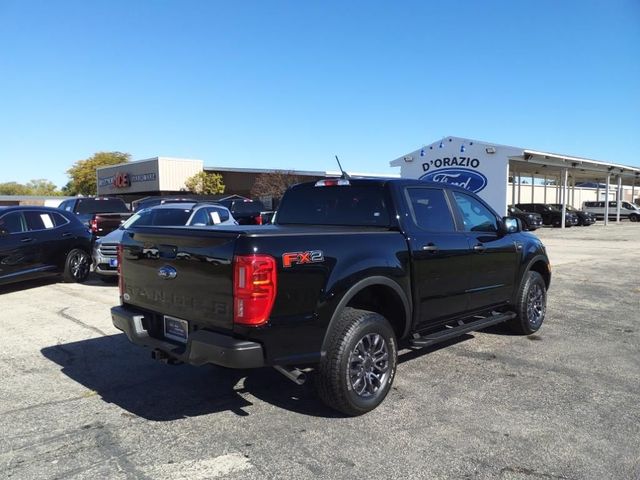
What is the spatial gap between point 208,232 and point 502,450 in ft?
8.15

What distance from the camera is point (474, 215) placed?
585cm

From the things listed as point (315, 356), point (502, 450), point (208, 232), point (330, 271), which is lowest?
point (502, 450)

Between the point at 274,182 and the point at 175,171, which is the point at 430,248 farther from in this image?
the point at 175,171

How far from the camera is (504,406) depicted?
4.39 meters

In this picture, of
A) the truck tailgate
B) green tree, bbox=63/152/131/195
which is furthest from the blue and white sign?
green tree, bbox=63/152/131/195

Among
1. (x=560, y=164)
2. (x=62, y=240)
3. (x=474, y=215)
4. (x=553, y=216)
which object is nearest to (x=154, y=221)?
(x=62, y=240)

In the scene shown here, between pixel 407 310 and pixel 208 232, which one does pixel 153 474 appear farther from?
pixel 407 310

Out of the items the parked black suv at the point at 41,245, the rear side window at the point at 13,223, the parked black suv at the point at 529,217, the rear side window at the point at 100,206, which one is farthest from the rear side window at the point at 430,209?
the parked black suv at the point at 529,217

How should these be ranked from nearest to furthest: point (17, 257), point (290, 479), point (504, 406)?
1. point (290, 479)
2. point (504, 406)
3. point (17, 257)

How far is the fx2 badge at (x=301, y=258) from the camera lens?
3707 millimetres

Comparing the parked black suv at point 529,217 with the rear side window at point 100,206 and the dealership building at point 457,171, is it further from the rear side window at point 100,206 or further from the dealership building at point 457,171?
the rear side window at point 100,206

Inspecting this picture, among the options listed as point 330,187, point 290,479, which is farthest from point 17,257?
point 290,479

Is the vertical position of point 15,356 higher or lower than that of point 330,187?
lower

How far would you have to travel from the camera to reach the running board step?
4863 mm
